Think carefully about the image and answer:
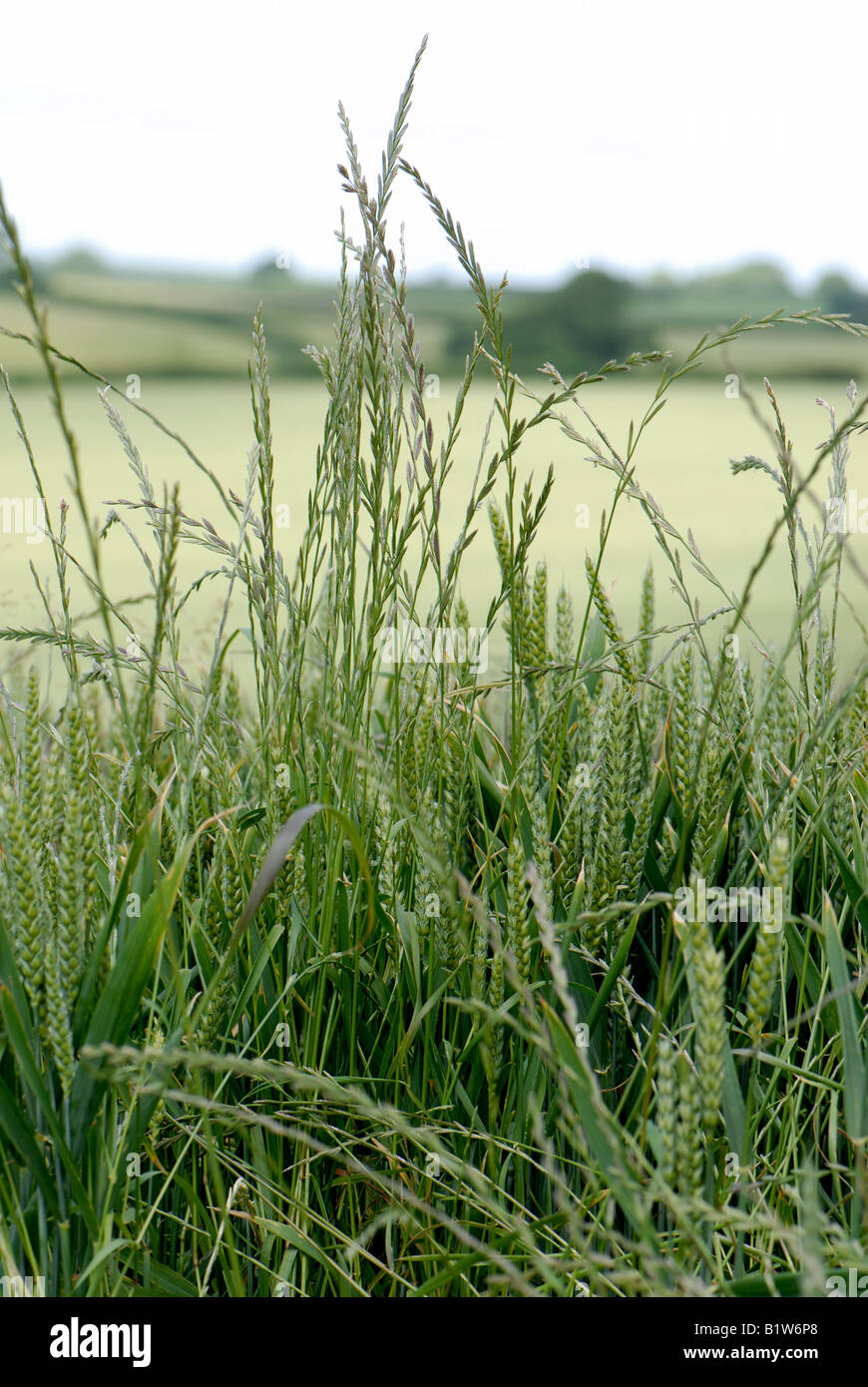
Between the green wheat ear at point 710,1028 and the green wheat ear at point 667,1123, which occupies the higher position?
the green wheat ear at point 710,1028

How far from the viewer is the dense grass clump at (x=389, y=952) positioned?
2.70ft

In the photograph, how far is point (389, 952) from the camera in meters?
1.12

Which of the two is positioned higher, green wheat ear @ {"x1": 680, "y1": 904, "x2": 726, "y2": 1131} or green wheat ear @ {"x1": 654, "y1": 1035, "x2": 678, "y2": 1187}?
green wheat ear @ {"x1": 680, "y1": 904, "x2": 726, "y2": 1131}

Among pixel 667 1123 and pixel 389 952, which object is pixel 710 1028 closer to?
pixel 667 1123

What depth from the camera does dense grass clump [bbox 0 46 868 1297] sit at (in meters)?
0.82

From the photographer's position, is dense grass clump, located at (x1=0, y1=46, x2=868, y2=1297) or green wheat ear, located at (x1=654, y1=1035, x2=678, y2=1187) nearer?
green wheat ear, located at (x1=654, y1=1035, x2=678, y2=1187)

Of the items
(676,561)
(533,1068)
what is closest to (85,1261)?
(533,1068)

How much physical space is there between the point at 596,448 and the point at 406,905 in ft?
1.97

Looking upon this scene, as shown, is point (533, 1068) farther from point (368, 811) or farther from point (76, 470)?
point (76, 470)

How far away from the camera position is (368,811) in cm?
117

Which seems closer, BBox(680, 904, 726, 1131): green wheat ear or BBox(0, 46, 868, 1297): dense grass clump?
BBox(680, 904, 726, 1131): green wheat ear

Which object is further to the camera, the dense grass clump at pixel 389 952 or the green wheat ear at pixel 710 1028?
the dense grass clump at pixel 389 952
